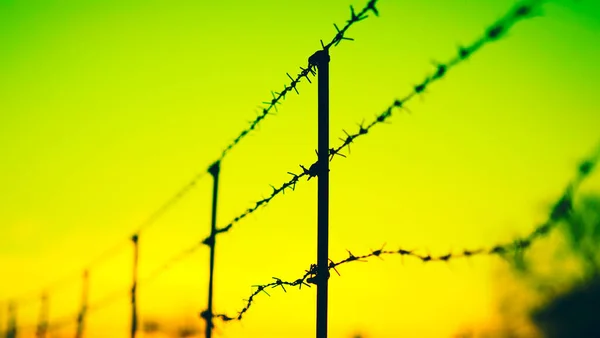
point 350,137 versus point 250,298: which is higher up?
point 350,137

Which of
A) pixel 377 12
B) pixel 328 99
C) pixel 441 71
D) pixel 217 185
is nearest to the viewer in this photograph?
pixel 441 71

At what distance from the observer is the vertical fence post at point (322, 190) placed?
166 inches

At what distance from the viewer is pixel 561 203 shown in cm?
290

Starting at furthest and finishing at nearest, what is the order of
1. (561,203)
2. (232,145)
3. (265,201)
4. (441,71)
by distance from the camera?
(232,145)
(265,201)
(441,71)
(561,203)

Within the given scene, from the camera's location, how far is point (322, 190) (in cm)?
441

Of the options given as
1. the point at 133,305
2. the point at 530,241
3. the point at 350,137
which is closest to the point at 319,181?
the point at 350,137

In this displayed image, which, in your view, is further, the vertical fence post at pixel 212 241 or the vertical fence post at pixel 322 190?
the vertical fence post at pixel 212 241

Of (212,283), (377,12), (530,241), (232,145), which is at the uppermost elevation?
(232,145)

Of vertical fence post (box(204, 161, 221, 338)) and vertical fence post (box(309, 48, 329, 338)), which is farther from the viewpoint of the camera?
vertical fence post (box(204, 161, 221, 338))

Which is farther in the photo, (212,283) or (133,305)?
(133,305)

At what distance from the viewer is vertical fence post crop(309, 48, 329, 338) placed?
4227 mm

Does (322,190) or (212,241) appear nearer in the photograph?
(322,190)

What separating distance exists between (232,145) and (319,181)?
1784 millimetres

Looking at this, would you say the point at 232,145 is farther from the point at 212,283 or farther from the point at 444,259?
the point at 444,259
